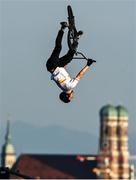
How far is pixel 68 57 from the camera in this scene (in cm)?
3362

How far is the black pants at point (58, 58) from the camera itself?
33588mm

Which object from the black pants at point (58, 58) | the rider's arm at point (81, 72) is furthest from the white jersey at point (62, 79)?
the rider's arm at point (81, 72)

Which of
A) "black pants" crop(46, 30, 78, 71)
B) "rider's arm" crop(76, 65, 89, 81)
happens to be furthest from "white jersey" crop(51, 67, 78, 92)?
"rider's arm" crop(76, 65, 89, 81)

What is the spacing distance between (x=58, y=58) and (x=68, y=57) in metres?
0.27

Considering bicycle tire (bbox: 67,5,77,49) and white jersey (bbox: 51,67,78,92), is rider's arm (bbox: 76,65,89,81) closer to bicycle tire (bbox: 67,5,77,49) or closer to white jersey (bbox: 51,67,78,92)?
white jersey (bbox: 51,67,78,92)

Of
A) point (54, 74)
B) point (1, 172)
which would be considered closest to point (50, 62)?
point (54, 74)

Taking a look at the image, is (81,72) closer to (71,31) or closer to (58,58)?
(58,58)

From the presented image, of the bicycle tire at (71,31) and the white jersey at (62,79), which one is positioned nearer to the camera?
the bicycle tire at (71,31)

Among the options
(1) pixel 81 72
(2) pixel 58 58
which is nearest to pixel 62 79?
(2) pixel 58 58

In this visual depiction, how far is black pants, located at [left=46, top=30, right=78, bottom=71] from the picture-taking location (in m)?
33.6

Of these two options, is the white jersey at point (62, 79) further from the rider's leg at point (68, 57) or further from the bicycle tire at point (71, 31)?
the bicycle tire at point (71, 31)

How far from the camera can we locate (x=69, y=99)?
34281mm

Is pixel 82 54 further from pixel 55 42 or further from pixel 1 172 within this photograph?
pixel 1 172

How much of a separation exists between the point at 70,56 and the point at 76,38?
0.48 metres
